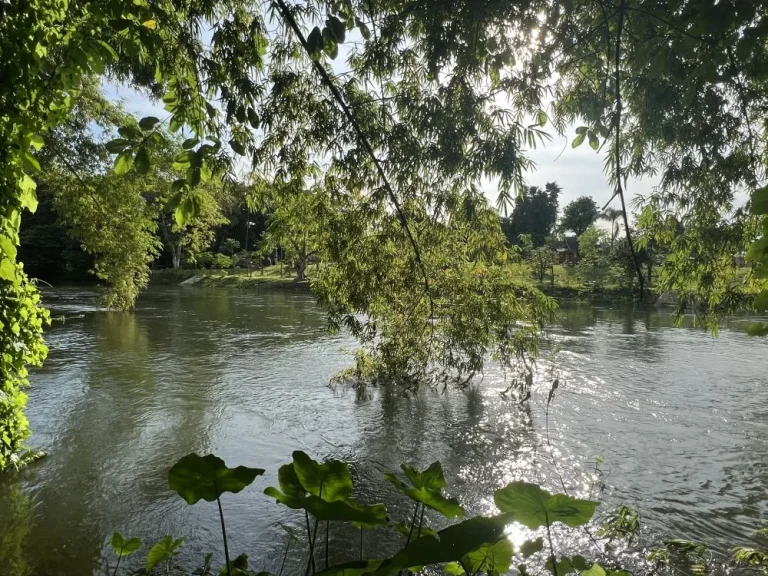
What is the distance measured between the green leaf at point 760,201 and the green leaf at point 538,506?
0.87 m

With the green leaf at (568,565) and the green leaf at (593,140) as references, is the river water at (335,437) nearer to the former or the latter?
the green leaf at (568,565)

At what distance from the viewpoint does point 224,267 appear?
42.0 metres

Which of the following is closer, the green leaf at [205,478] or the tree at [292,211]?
the green leaf at [205,478]

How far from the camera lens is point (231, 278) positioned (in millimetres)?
37000

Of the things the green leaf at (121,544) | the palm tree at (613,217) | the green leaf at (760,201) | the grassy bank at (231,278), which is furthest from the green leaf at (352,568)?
the grassy bank at (231,278)

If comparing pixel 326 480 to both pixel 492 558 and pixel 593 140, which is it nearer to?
pixel 492 558

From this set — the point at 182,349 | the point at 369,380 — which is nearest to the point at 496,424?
the point at 369,380

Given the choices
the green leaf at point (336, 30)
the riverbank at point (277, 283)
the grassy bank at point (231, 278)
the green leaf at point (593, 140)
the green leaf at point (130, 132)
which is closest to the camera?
the green leaf at point (130, 132)

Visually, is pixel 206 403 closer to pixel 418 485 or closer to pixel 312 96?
pixel 312 96

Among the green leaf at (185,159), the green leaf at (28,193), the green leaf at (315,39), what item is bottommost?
the green leaf at (28,193)

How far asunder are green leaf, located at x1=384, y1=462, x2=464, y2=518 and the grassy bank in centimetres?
3135

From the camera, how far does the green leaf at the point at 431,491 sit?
1.48m

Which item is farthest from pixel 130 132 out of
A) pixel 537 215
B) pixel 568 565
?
pixel 537 215

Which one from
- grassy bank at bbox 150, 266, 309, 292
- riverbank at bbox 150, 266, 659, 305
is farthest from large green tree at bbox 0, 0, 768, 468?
grassy bank at bbox 150, 266, 309, 292
